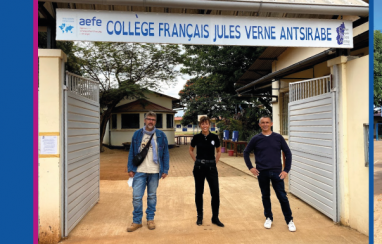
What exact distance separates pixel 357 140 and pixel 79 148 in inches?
174

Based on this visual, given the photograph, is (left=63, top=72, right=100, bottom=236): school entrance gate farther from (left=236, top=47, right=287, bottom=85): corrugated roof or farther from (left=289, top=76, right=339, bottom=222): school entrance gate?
(left=236, top=47, right=287, bottom=85): corrugated roof

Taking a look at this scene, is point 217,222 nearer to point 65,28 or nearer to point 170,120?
point 65,28

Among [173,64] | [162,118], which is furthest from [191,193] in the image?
[162,118]

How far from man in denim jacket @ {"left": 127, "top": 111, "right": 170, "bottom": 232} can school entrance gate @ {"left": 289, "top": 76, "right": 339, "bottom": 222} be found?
108 inches

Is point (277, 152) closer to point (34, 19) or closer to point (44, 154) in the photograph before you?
point (44, 154)

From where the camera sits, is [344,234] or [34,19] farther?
[344,234]

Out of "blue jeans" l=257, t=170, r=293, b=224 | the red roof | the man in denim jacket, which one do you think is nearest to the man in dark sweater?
"blue jeans" l=257, t=170, r=293, b=224

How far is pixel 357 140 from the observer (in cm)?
429

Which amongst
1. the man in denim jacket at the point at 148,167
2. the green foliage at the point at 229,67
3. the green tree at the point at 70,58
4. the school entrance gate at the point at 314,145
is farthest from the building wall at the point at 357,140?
the green tree at the point at 70,58

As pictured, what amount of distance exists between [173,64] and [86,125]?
12812 mm

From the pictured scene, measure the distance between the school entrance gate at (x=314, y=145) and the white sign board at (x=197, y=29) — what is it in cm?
110

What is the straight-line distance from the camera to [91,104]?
5.64 meters

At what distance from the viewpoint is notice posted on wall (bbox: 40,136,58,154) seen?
13.1ft

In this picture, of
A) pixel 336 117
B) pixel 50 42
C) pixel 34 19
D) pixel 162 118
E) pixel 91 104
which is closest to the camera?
pixel 34 19
